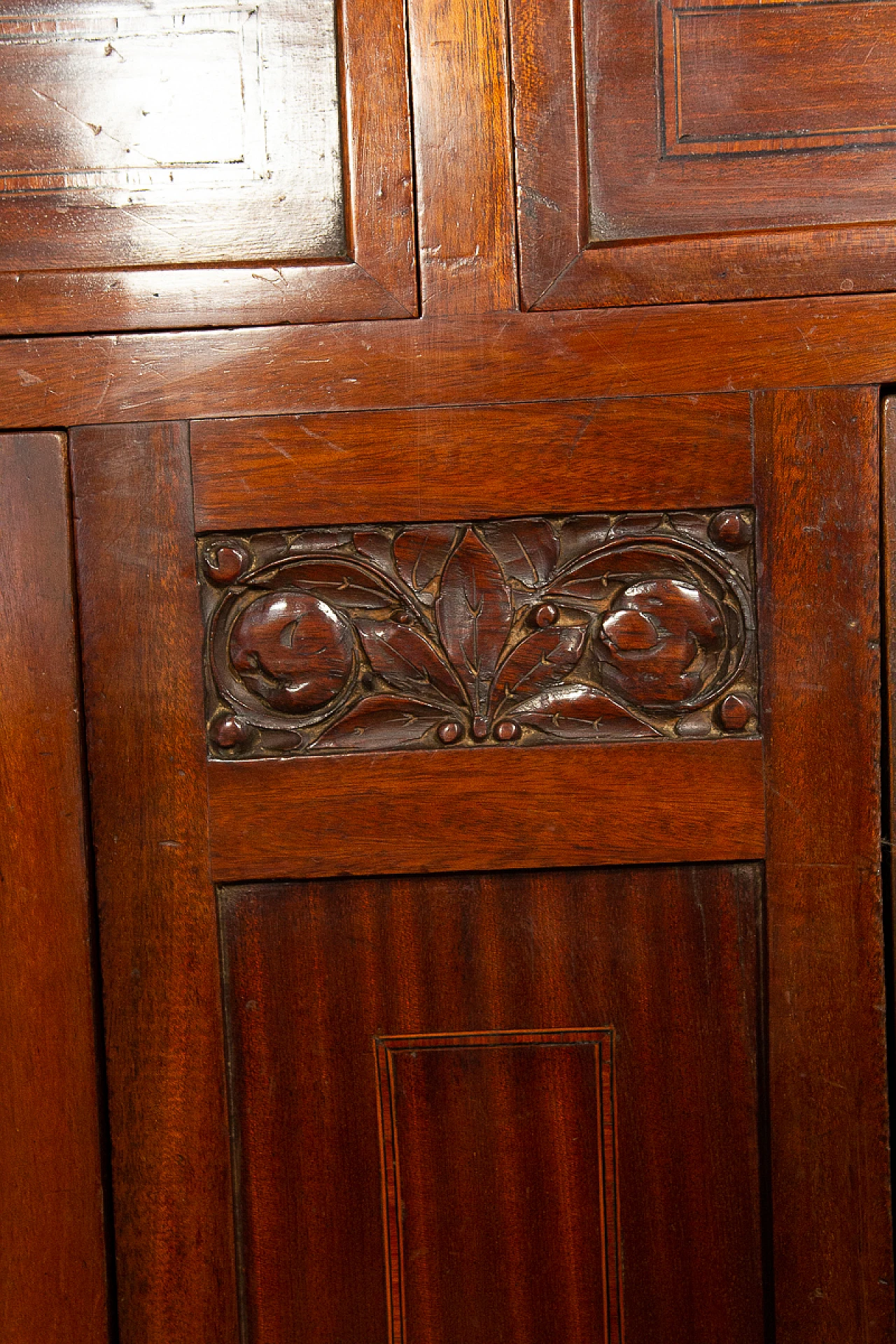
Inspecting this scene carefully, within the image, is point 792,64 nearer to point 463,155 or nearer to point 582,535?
point 463,155

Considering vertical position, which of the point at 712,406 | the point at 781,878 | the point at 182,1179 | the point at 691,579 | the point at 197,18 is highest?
the point at 197,18

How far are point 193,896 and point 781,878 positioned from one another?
0.44 m

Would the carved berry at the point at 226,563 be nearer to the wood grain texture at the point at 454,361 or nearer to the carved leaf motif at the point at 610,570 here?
the wood grain texture at the point at 454,361

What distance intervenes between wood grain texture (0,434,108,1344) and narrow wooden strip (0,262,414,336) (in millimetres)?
198

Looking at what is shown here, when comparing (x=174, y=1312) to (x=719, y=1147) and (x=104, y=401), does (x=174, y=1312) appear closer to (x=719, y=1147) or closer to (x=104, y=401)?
(x=719, y=1147)

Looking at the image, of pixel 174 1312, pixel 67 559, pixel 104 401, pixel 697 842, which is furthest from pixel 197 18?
pixel 174 1312

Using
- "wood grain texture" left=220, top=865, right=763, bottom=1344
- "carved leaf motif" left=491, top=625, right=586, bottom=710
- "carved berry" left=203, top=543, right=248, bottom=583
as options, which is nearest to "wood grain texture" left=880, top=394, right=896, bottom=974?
"wood grain texture" left=220, top=865, right=763, bottom=1344

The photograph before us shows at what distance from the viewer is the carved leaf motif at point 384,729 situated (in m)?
0.83

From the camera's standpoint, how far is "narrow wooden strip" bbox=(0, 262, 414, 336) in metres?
0.81

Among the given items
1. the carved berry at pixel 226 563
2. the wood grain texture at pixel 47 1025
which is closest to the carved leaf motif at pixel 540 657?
the carved berry at pixel 226 563

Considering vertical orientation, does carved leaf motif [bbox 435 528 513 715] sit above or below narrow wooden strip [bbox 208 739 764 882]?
above

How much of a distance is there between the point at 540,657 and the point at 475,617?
6cm

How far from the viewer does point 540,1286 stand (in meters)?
0.83

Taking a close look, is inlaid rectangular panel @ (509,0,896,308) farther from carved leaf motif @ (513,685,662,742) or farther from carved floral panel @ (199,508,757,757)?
carved leaf motif @ (513,685,662,742)
